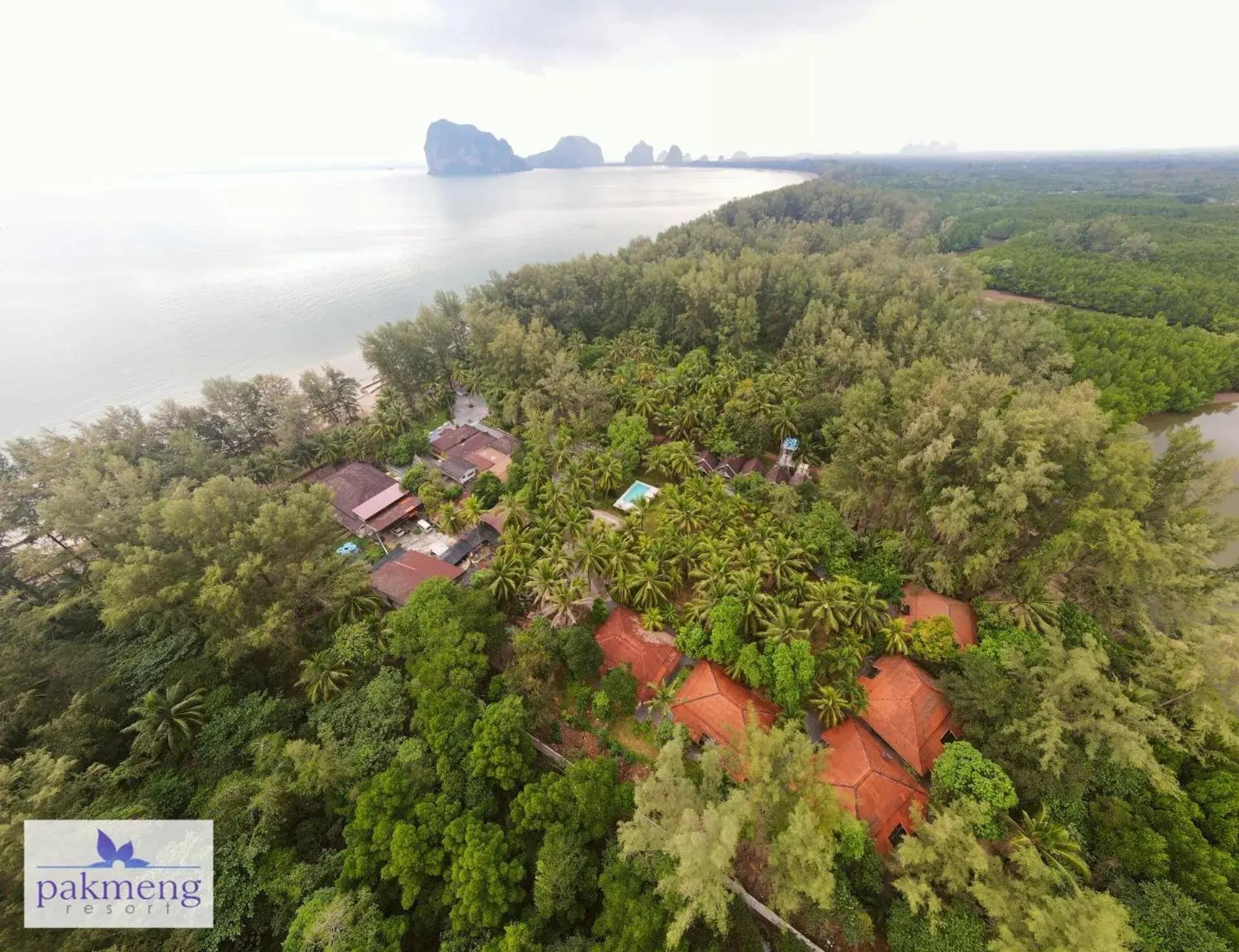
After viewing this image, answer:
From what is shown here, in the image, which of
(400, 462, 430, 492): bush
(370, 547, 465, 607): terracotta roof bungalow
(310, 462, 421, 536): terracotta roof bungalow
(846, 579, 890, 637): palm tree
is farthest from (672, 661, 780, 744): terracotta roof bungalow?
(400, 462, 430, 492): bush

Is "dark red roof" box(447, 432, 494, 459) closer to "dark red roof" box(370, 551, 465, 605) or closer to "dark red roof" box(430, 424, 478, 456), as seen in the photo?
"dark red roof" box(430, 424, 478, 456)

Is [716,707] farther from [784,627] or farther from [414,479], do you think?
[414,479]

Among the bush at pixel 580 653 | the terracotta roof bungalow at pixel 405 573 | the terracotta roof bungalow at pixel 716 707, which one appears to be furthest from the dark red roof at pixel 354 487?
the terracotta roof bungalow at pixel 716 707

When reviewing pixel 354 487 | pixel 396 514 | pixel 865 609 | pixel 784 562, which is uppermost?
pixel 784 562

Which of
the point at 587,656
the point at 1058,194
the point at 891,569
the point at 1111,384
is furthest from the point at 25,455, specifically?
the point at 1058,194

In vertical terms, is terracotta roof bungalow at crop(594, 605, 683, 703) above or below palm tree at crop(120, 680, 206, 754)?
below

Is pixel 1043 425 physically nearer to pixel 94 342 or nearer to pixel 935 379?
pixel 935 379

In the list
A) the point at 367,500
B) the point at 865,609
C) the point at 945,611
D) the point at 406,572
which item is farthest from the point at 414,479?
the point at 945,611
